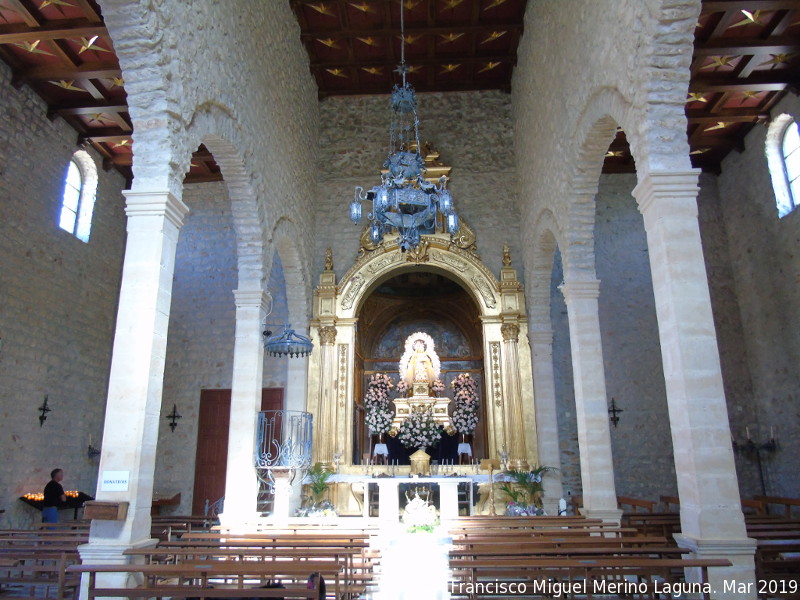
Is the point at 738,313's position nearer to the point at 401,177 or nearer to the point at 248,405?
the point at 401,177

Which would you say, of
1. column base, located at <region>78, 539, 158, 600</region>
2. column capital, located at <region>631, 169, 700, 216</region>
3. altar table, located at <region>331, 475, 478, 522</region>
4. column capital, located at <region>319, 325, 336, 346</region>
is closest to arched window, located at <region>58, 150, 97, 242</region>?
column capital, located at <region>319, 325, 336, 346</region>

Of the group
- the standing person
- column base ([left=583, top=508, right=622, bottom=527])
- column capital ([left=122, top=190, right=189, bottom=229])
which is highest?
column capital ([left=122, top=190, right=189, bottom=229])

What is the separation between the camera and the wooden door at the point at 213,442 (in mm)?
14273

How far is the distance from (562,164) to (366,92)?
7.67 meters

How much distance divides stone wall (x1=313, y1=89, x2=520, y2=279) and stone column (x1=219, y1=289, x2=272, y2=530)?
4.64 metres

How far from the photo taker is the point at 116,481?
5934 mm

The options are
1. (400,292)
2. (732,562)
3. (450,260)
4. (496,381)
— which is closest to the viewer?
(732,562)

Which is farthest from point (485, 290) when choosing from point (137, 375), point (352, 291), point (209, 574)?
point (209, 574)

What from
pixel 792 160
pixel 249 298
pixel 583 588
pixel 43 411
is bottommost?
pixel 583 588

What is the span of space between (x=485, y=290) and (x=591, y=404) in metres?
5.40

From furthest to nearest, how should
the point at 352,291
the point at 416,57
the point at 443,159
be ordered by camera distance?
1. the point at 443,159
2. the point at 416,57
3. the point at 352,291

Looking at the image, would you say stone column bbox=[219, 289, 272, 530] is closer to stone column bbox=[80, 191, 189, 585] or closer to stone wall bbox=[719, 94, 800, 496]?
stone column bbox=[80, 191, 189, 585]

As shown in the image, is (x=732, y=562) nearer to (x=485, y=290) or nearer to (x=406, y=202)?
(x=406, y=202)

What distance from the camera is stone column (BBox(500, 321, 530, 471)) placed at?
13.3 metres
